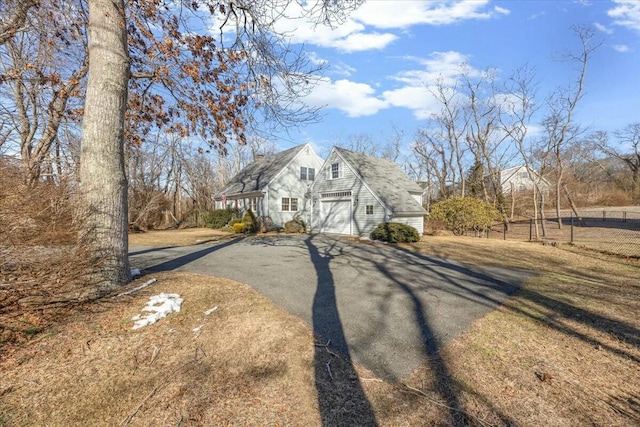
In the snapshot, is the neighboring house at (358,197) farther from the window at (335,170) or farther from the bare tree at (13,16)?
the bare tree at (13,16)

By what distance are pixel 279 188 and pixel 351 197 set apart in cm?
586

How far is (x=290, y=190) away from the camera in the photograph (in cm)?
2159

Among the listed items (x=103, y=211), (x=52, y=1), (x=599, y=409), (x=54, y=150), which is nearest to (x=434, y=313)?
(x=599, y=409)

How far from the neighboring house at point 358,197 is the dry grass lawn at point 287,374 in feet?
38.6

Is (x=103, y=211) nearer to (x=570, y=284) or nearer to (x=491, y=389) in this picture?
(x=491, y=389)

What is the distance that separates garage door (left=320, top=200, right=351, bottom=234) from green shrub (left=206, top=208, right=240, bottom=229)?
7522mm

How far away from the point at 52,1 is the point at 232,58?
13.7 ft

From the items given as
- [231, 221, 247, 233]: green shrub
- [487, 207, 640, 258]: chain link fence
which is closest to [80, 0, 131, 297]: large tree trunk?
[231, 221, 247, 233]: green shrub

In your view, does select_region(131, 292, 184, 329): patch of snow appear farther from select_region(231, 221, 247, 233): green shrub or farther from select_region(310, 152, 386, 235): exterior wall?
select_region(231, 221, 247, 233): green shrub

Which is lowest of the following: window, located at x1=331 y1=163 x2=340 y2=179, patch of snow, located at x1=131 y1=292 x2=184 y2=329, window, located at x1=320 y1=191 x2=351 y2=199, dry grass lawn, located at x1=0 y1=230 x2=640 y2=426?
dry grass lawn, located at x1=0 y1=230 x2=640 y2=426

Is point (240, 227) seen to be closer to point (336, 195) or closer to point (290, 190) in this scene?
point (290, 190)

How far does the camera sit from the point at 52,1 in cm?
629

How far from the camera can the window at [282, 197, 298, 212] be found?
21.2 meters

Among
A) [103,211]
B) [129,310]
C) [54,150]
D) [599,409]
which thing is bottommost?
[599,409]
